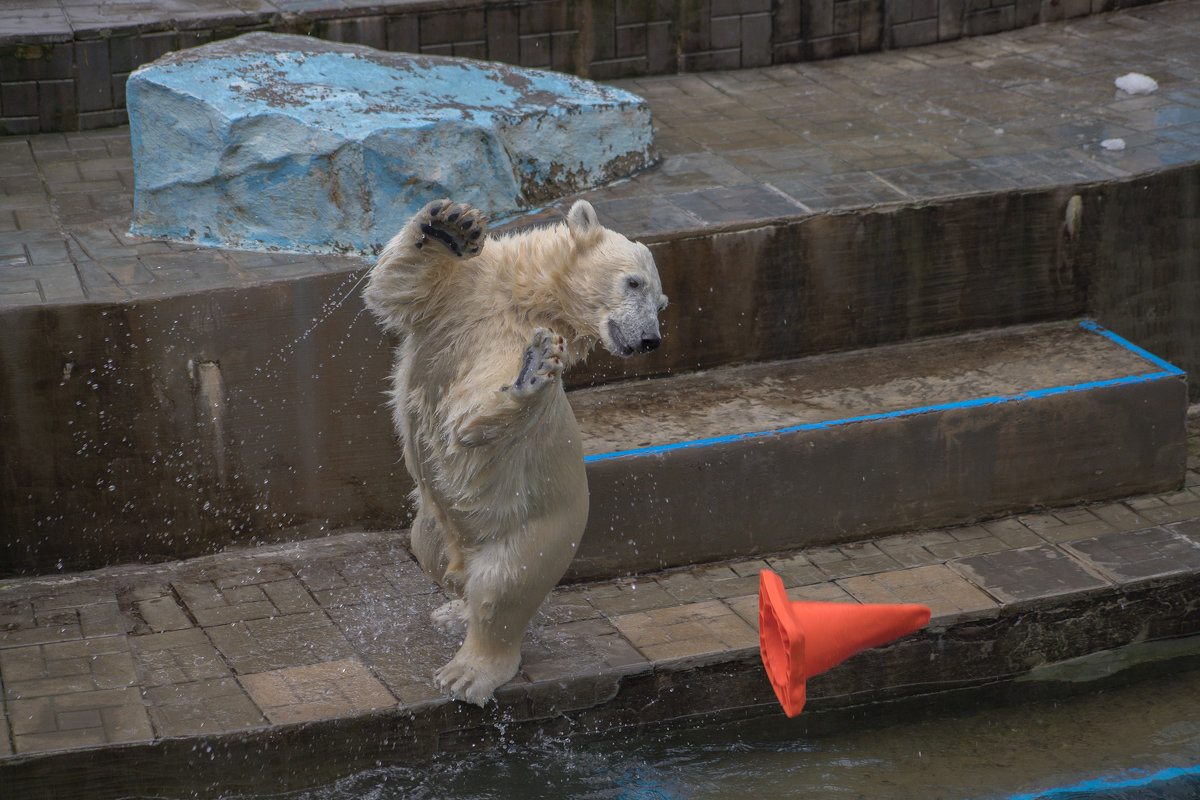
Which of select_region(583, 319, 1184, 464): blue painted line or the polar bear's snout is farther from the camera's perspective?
select_region(583, 319, 1184, 464): blue painted line

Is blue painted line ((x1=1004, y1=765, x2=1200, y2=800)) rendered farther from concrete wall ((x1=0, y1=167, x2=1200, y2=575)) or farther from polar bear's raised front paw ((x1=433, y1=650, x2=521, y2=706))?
concrete wall ((x1=0, y1=167, x2=1200, y2=575))

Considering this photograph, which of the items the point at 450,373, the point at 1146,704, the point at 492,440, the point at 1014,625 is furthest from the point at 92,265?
the point at 1146,704

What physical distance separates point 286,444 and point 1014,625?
298 centimetres

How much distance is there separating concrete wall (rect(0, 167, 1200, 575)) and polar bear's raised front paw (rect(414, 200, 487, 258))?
153cm

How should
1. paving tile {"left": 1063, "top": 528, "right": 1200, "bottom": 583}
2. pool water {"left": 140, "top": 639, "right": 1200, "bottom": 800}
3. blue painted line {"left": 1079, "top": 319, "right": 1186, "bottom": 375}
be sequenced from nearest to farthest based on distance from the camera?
pool water {"left": 140, "top": 639, "right": 1200, "bottom": 800}, paving tile {"left": 1063, "top": 528, "right": 1200, "bottom": 583}, blue painted line {"left": 1079, "top": 319, "right": 1186, "bottom": 375}

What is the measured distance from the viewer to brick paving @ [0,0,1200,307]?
576cm

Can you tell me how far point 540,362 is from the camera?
151 inches


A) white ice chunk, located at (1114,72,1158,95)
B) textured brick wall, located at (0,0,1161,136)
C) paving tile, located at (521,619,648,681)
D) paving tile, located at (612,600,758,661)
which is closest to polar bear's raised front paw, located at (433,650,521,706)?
paving tile, located at (521,619,648,681)

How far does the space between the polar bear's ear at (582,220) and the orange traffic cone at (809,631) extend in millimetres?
1217

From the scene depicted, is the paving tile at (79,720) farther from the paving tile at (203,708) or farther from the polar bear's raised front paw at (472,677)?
the polar bear's raised front paw at (472,677)

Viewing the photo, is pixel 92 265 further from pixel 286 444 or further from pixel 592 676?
pixel 592 676

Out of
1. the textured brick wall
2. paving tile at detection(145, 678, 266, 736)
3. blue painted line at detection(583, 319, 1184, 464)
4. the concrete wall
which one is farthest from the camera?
the textured brick wall

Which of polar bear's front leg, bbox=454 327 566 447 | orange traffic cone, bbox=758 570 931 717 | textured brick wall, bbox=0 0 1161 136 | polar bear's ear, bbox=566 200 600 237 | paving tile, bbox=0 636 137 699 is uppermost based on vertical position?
textured brick wall, bbox=0 0 1161 136

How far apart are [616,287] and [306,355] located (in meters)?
1.87
